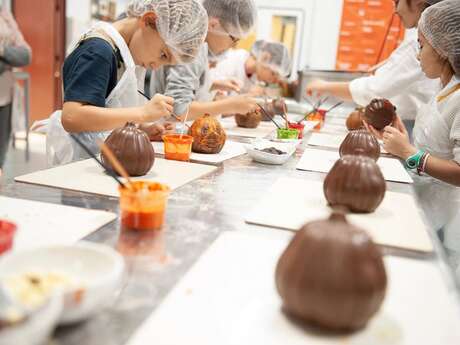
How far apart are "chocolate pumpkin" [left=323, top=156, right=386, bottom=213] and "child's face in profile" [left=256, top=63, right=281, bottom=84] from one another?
129 inches

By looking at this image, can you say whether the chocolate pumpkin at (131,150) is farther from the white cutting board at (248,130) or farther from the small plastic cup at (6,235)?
the white cutting board at (248,130)

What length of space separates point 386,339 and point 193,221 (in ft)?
1.82

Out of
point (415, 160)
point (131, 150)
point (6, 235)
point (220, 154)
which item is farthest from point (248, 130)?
point (6, 235)

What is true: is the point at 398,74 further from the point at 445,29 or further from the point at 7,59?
the point at 7,59

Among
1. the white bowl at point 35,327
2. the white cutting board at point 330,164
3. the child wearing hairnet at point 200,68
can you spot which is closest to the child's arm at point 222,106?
the child wearing hairnet at point 200,68

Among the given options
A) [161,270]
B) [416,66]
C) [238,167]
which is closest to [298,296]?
[161,270]

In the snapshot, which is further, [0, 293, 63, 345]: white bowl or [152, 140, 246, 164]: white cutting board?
[152, 140, 246, 164]: white cutting board

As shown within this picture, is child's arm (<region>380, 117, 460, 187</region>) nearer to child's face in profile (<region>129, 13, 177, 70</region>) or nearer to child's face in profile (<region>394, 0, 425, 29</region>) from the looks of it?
child's face in profile (<region>394, 0, 425, 29</region>)

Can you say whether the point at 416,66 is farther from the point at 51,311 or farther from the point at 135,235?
the point at 51,311

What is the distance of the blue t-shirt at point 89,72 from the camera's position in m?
1.68

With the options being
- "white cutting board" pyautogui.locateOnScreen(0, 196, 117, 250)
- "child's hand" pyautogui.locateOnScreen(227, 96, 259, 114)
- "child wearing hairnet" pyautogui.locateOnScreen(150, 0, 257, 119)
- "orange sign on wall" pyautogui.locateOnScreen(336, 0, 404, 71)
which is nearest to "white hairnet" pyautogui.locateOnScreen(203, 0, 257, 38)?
"child wearing hairnet" pyautogui.locateOnScreen(150, 0, 257, 119)

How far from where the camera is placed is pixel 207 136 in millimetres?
1882

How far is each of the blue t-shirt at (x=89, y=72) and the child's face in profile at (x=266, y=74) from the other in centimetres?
278

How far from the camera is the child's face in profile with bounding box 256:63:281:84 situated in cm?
437
